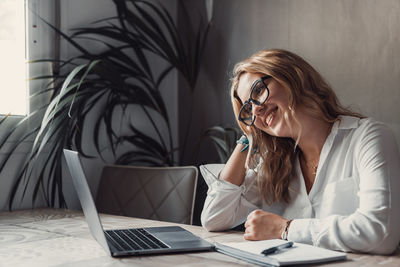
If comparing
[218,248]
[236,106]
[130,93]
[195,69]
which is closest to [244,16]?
[195,69]

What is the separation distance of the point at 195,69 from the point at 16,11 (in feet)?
3.54

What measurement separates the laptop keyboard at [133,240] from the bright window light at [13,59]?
1259 mm

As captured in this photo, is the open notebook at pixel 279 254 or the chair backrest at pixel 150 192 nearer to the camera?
the open notebook at pixel 279 254

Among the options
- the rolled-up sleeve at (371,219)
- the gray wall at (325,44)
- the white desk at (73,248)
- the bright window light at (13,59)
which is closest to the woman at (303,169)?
the rolled-up sleeve at (371,219)

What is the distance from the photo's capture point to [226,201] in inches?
78.2

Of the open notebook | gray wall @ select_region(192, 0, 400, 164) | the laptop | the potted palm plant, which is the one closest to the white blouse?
the open notebook

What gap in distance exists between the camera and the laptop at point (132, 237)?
137cm

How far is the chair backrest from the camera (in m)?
2.47

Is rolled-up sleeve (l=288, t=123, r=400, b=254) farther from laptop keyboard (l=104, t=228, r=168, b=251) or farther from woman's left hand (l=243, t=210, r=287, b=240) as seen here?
laptop keyboard (l=104, t=228, r=168, b=251)

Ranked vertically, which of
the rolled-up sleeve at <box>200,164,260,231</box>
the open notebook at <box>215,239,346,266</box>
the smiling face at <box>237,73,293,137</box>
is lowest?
the rolled-up sleeve at <box>200,164,260,231</box>

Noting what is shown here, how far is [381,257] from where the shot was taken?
4.56 ft

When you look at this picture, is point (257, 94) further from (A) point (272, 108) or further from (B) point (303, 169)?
(B) point (303, 169)

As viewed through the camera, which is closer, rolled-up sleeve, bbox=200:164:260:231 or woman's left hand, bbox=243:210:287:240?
woman's left hand, bbox=243:210:287:240

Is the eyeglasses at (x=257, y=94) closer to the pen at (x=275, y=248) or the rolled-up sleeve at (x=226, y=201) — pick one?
the rolled-up sleeve at (x=226, y=201)
